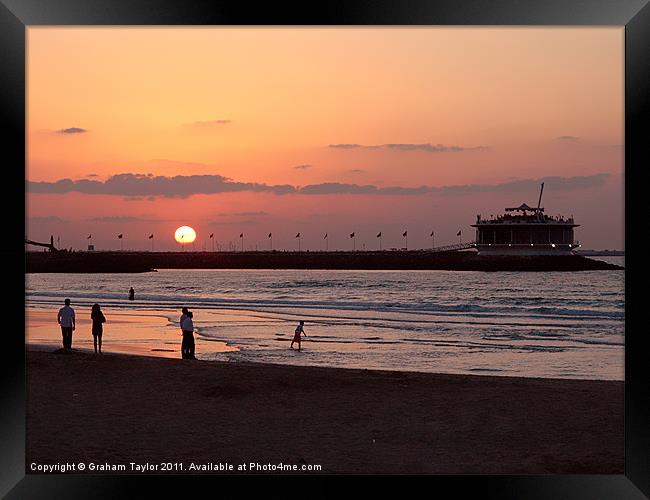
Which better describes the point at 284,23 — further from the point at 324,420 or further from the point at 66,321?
the point at 66,321

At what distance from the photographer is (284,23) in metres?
4.72

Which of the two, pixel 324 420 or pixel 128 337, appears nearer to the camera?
pixel 324 420

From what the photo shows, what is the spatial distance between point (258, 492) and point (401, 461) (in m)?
3.06

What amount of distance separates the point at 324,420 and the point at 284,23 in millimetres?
5669

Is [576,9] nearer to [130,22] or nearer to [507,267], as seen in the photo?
[130,22]

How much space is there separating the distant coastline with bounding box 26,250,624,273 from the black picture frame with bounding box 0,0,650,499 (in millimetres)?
112040

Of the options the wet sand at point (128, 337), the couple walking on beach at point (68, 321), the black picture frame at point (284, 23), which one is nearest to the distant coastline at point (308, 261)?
the wet sand at point (128, 337)

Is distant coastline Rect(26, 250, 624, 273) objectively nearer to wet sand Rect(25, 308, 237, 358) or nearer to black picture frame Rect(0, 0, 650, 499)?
wet sand Rect(25, 308, 237, 358)

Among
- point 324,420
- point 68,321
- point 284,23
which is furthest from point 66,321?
point 284,23

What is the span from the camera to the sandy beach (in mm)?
7227

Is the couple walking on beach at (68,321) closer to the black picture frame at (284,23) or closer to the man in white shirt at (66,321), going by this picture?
the man in white shirt at (66,321)

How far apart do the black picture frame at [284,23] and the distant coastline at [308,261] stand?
368 feet

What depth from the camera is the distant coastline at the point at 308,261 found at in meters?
114

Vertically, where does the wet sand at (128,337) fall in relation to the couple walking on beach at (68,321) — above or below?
below
